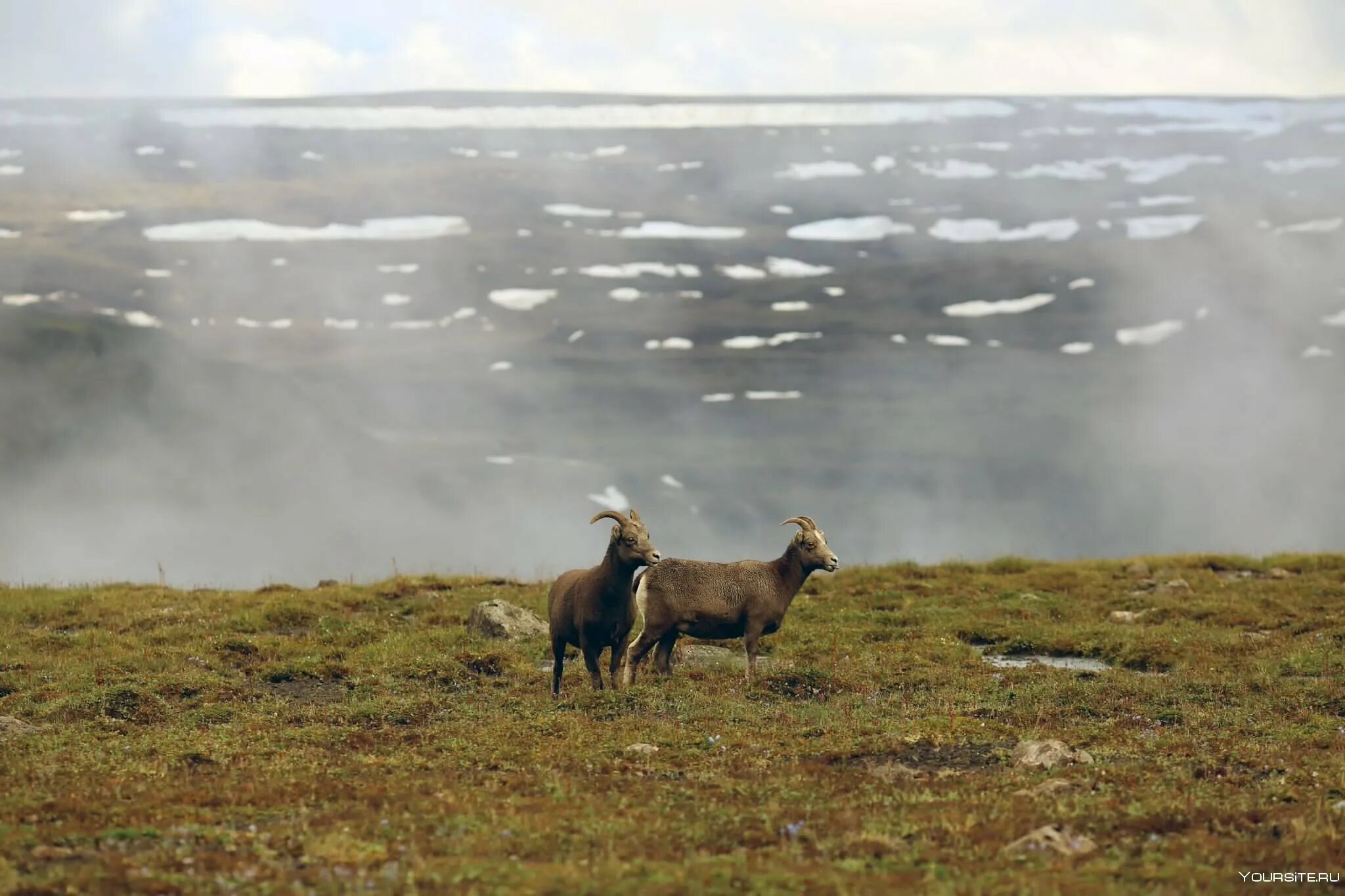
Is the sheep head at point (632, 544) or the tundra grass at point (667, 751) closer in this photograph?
the tundra grass at point (667, 751)

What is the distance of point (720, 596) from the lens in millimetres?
22531

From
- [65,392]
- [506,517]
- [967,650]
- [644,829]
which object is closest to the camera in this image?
[644,829]

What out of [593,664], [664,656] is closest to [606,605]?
[593,664]

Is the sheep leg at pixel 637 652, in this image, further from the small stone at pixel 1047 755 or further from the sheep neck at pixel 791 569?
the small stone at pixel 1047 755

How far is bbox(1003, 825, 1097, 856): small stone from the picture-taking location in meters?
11.6

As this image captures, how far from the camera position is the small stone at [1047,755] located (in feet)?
51.7

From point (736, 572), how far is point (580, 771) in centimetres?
771

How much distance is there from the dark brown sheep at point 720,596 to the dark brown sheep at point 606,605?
0.62 meters

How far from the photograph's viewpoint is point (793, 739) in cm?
1764

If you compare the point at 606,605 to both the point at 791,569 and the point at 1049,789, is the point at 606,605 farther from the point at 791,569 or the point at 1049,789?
the point at 1049,789

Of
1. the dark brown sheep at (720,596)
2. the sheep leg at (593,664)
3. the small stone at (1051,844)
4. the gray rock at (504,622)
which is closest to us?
the small stone at (1051,844)

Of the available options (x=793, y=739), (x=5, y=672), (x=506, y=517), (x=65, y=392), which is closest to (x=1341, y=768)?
(x=793, y=739)

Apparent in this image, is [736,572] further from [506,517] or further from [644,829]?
[506,517]

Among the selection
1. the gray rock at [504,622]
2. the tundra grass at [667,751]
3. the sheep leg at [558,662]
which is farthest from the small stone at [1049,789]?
the gray rock at [504,622]
